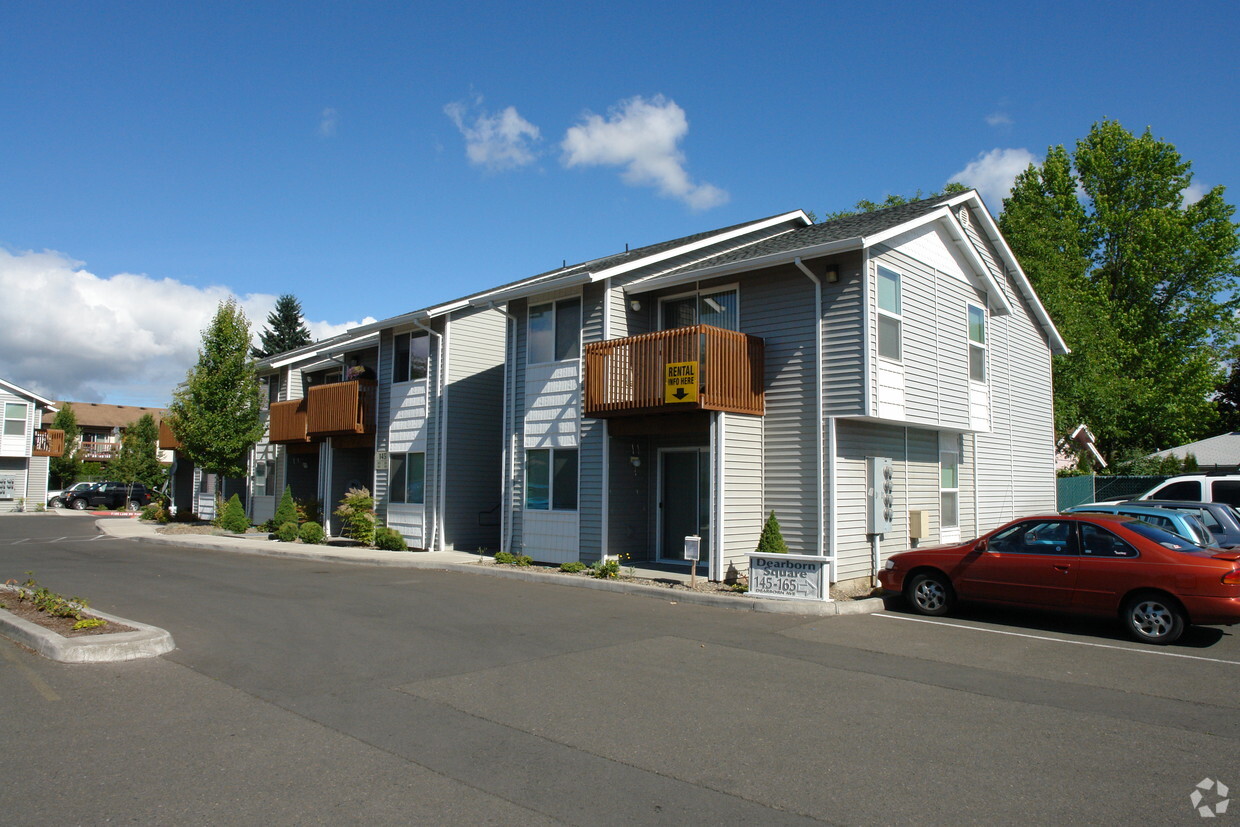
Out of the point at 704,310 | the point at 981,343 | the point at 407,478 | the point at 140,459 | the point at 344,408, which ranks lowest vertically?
the point at 407,478

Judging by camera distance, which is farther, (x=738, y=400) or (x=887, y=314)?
(x=887, y=314)

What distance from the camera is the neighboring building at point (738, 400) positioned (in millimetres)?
14273

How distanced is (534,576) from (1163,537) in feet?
30.7

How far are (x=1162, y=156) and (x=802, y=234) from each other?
31829 mm

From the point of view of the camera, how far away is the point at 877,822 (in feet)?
15.3

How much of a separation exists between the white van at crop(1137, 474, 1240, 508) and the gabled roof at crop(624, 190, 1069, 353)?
562 cm

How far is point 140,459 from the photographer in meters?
48.0

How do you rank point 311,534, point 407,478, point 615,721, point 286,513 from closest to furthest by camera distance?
point 615,721 < point 407,478 < point 311,534 < point 286,513

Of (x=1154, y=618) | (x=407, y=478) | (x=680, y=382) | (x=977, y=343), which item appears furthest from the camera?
(x=407, y=478)

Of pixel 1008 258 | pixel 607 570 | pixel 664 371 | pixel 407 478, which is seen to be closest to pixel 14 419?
pixel 407 478

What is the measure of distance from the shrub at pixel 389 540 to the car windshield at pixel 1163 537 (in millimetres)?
15041

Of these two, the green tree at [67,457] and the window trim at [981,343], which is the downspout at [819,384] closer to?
the window trim at [981,343]

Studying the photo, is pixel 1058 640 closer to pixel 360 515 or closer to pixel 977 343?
pixel 977 343

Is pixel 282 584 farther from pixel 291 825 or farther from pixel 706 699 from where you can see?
pixel 291 825
